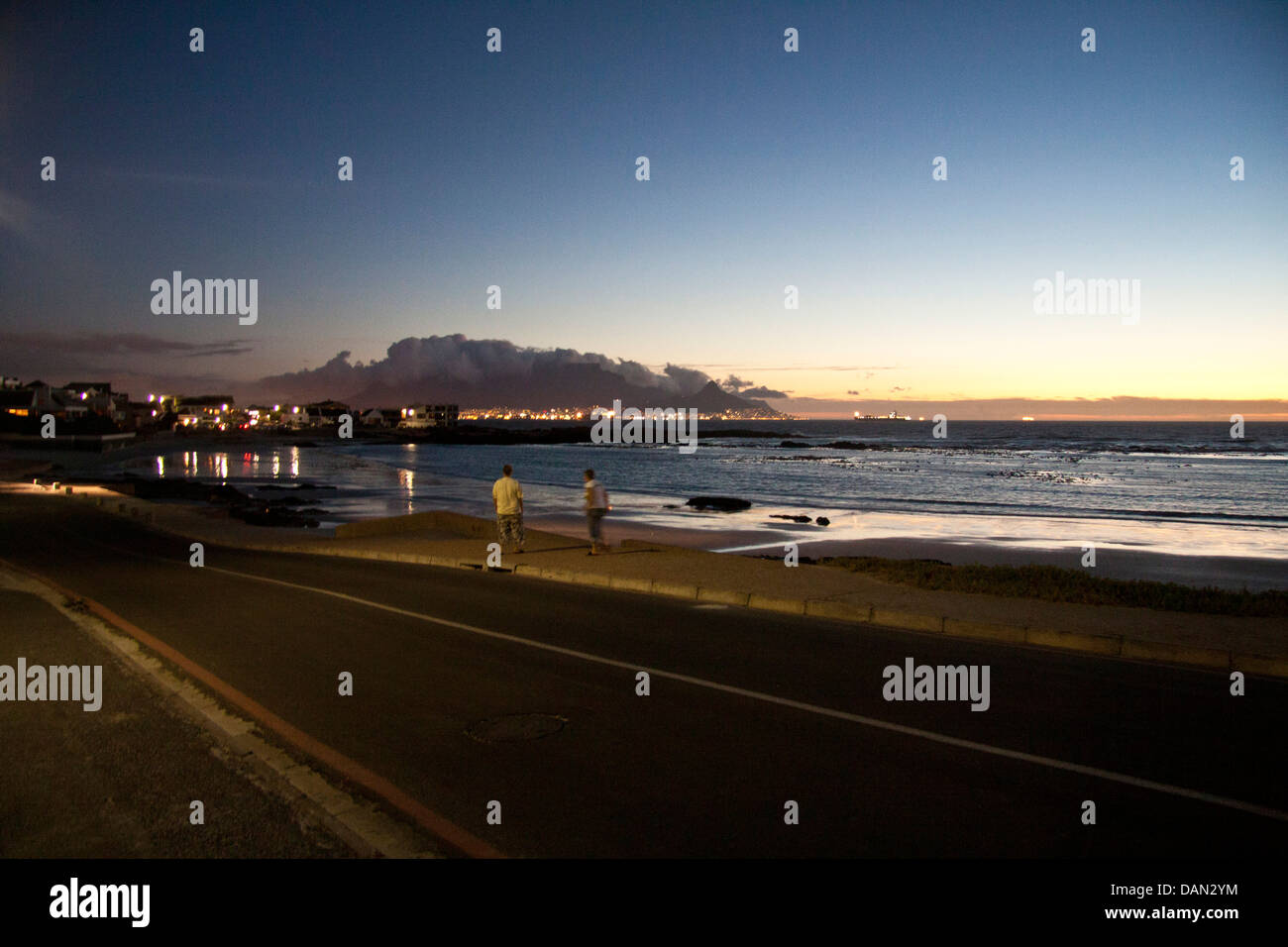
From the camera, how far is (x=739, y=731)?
666 cm

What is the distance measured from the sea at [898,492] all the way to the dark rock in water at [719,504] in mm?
869

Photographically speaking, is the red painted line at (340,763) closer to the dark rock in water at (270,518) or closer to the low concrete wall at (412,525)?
the low concrete wall at (412,525)

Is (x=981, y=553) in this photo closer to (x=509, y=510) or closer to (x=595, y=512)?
(x=595, y=512)

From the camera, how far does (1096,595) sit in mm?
12000

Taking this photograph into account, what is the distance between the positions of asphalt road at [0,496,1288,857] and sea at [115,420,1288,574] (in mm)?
14316

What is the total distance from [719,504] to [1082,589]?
1059 inches

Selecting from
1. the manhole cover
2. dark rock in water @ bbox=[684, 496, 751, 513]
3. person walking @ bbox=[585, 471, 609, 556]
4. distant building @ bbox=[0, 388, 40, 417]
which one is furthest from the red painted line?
distant building @ bbox=[0, 388, 40, 417]

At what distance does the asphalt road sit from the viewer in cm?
492

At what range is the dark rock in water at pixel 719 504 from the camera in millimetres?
38338
